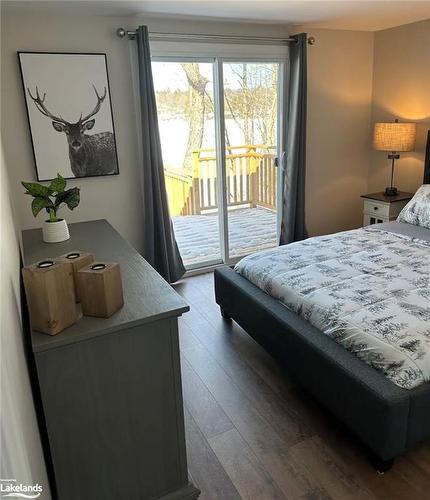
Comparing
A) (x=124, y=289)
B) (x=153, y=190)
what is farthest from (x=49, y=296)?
(x=153, y=190)

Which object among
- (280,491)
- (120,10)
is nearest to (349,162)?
(120,10)

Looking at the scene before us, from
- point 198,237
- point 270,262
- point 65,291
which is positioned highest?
point 65,291

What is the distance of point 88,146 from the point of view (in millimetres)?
3432

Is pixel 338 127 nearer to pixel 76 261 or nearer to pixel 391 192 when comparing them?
pixel 391 192

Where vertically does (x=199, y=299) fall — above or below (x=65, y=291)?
below

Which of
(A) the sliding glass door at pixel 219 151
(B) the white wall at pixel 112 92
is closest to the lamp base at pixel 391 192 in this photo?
(A) the sliding glass door at pixel 219 151

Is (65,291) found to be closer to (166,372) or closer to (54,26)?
(166,372)

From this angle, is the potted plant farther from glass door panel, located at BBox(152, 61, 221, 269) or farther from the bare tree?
the bare tree

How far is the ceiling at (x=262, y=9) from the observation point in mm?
2930

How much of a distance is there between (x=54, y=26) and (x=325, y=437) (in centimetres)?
336

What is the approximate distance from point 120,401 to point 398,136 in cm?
371

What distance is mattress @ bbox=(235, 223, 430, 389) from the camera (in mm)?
1827

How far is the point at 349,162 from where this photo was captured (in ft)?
15.5

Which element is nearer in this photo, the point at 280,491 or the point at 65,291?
the point at 65,291
